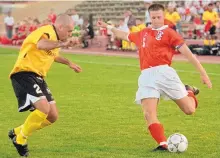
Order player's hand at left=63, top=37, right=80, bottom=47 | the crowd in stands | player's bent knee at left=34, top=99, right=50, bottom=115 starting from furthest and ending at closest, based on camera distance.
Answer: the crowd in stands, player's bent knee at left=34, top=99, right=50, bottom=115, player's hand at left=63, top=37, right=80, bottom=47

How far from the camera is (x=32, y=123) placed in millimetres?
8156

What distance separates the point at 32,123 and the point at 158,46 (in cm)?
202

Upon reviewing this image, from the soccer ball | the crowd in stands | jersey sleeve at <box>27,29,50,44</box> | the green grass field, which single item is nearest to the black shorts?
jersey sleeve at <box>27,29,50,44</box>

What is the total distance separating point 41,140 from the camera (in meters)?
9.45

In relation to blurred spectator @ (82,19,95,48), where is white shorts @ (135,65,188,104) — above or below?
above

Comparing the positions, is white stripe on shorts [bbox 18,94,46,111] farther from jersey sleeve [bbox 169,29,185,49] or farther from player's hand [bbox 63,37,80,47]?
jersey sleeve [bbox 169,29,185,49]

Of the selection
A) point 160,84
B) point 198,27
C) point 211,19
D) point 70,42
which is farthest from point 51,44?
point 198,27

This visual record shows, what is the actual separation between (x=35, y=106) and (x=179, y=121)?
12.7 feet

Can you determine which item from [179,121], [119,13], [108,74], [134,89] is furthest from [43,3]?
[179,121]

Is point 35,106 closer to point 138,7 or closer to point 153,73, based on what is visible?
point 153,73

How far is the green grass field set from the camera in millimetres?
8633

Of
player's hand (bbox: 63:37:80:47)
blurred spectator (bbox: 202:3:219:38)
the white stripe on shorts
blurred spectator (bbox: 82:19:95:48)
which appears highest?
player's hand (bbox: 63:37:80:47)

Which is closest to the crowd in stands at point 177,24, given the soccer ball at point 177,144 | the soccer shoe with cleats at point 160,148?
the soccer shoe with cleats at point 160,148

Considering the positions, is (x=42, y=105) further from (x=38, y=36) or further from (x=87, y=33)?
(x=87, y=33)
